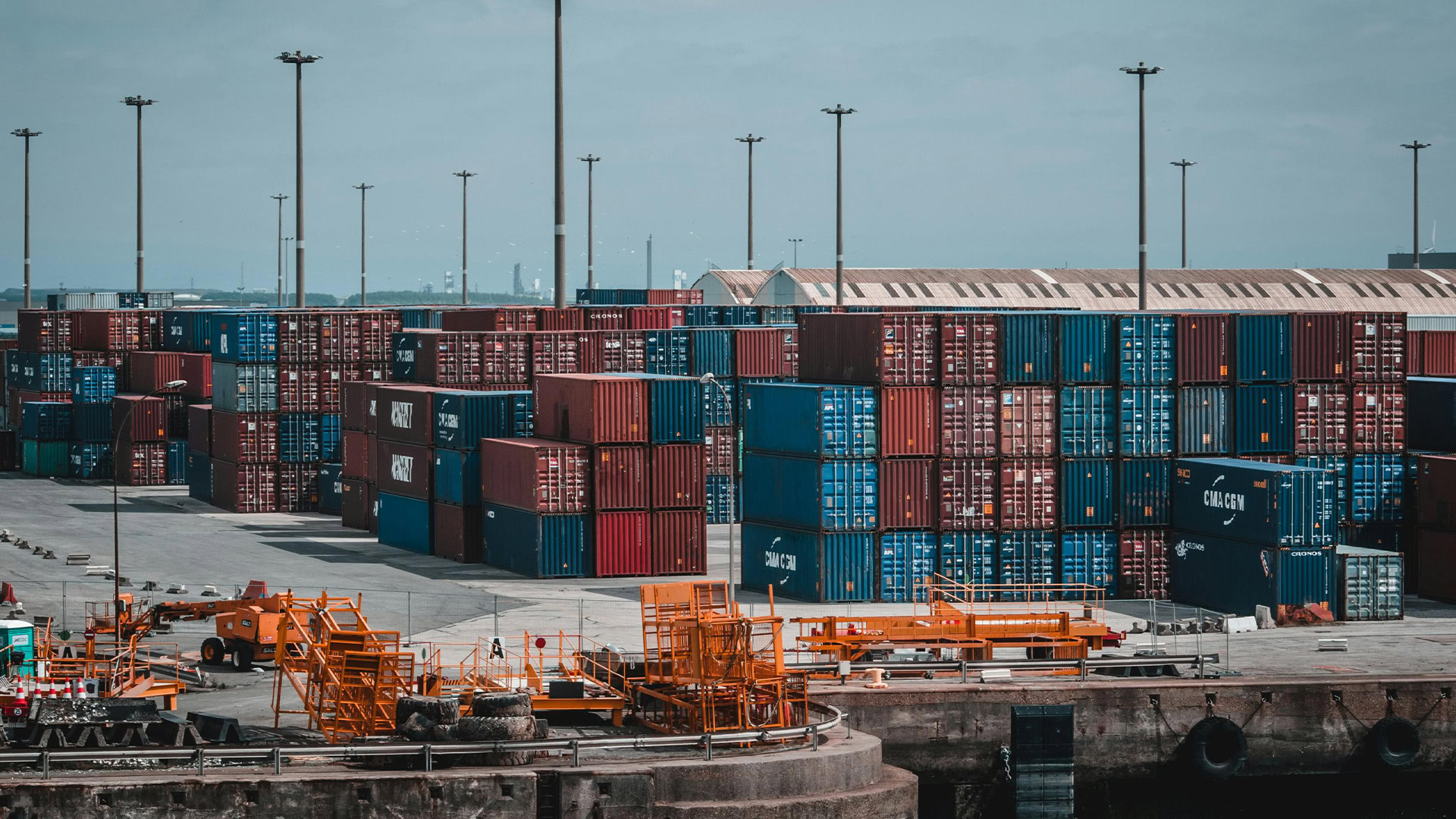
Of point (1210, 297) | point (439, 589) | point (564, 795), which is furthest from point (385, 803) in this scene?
point (1210, 297)

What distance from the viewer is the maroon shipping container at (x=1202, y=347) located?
6084 cm

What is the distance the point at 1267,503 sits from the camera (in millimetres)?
56031

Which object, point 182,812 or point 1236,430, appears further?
point 1236,430

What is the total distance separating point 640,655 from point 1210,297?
105569 millimetres

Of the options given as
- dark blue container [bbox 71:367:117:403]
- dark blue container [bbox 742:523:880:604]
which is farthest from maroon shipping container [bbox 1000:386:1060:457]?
dark blue container [bbox 71:367:117:403]

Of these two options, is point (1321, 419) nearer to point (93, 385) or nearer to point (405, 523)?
point (405, 523)

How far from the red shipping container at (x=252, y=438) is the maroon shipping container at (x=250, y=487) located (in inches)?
12.4

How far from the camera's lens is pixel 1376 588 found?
5709 cm

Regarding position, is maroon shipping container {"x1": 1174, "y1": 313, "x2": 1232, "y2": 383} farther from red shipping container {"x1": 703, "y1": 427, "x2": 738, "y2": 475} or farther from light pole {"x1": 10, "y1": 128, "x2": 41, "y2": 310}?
light pole {"x1": 10, "y1": 128, "x2": 41, "y2": 310}

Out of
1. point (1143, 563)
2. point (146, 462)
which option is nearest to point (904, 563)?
point (1143, 563)

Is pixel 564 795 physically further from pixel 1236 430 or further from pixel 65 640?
pixel 1236 430

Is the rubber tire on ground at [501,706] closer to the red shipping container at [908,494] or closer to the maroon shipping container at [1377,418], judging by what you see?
the red shipping container at [908,494]

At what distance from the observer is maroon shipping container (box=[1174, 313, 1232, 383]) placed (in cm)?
6084

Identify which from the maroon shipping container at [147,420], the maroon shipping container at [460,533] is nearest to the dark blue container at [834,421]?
the maroon shipping container at [460,533]
